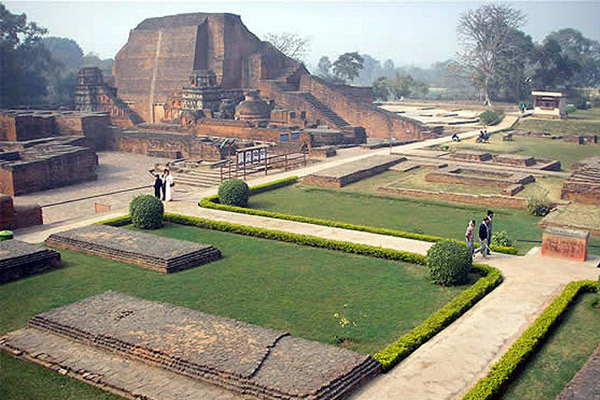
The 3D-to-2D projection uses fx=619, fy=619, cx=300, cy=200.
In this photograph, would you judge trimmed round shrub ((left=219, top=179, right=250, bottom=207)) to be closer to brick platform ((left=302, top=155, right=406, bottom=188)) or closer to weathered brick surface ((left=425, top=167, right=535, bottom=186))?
brick platform ((left=302, top=155, right=406, bottom=188))

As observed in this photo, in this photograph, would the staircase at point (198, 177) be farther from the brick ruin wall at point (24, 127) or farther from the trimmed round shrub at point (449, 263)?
the trimmed round shrub at point (449, 263)

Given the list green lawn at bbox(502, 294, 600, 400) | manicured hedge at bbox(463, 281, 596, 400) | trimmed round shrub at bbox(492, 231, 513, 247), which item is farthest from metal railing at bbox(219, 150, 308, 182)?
green lawn at bbox(502, 294, 600, 400)

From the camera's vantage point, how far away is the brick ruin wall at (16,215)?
12086 mm

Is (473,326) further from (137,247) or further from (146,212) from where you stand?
(146,212)

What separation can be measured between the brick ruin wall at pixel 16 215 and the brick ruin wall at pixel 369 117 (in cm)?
1962

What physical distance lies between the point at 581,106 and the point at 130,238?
38.9 metres

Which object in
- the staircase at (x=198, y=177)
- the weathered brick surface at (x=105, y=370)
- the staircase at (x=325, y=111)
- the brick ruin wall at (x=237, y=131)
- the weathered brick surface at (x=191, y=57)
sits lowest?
the weathered brick surface at (x=105, y=370)

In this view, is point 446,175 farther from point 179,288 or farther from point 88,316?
point 88,316

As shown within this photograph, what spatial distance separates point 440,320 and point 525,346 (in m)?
1.11

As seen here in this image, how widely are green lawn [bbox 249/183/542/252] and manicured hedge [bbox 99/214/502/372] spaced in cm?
208

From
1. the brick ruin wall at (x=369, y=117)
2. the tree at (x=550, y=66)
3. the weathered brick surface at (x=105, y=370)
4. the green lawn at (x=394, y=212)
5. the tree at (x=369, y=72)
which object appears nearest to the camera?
the weathered brick surface at (x=105, y=370)

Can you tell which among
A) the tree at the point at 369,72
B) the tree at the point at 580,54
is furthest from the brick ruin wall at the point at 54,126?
the tree at the point at 369,72

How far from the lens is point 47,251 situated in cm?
984

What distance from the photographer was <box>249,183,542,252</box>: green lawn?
41.6ft
